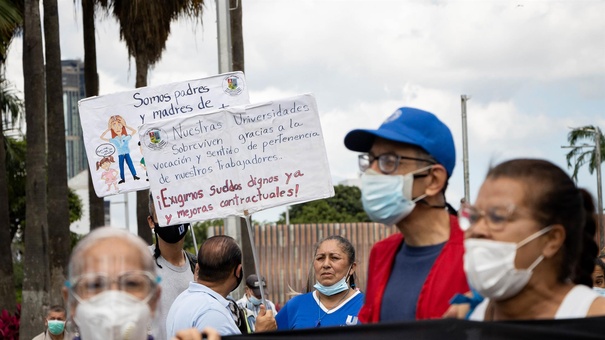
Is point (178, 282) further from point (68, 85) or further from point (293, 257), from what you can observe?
point (68, 85)

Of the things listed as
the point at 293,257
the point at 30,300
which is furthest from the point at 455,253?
the point at 293,257

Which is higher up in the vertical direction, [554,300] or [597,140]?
[597,140]

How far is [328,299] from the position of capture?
7.44 meters

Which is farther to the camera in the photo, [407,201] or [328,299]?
[328,299]

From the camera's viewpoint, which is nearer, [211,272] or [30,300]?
[211,272]

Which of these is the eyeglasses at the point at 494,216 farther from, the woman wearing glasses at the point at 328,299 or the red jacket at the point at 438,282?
the woman wearing glasses at the point at 328,299

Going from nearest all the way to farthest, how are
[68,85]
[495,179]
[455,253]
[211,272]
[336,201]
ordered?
[495,179] → [455,253] → [211,272] → [336,201] → [68,85]

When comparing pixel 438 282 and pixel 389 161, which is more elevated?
pixel 389 161

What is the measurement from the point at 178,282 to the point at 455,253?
148 inches

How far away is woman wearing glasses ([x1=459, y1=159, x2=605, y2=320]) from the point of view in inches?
135

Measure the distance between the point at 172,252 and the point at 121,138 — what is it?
1.83 meters

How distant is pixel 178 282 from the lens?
7.57m

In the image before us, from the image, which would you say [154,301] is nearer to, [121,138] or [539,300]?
[539,300]

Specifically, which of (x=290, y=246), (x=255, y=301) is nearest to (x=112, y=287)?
(x=255, y=301)
